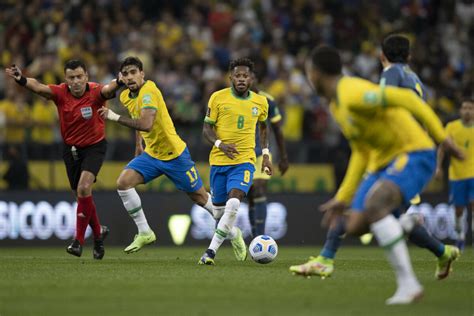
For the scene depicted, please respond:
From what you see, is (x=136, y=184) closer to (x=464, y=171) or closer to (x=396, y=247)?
(x=396, y=247)

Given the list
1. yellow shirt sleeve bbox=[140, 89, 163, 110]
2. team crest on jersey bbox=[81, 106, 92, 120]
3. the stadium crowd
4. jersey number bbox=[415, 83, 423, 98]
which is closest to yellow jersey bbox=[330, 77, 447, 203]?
jersey number bbox=[415, 83, 423, 98]

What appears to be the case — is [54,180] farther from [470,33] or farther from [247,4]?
[470,33]

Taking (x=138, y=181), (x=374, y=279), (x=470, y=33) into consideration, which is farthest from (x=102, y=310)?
(x=470, y=33)

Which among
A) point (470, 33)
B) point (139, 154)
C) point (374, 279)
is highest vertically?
point (470, 33)

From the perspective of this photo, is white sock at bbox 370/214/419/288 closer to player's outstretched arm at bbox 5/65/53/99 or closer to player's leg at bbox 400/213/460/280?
player's leg at bbox 400/213/460/280

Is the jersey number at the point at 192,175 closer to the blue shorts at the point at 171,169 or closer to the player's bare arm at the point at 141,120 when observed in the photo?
the blue shorts at the point at 171,169

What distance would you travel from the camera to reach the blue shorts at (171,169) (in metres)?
13.2

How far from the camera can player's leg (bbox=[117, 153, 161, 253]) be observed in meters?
13.1

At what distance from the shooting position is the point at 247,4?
2542cm

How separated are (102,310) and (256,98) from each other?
6.28 metres

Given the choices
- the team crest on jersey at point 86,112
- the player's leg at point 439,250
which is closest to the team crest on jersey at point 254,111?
the team crest on jersey at point 86,112

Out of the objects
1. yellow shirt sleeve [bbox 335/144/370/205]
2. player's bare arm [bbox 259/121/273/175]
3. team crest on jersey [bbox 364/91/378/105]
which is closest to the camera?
team crest on jersey [bbox 364/91/378/105]

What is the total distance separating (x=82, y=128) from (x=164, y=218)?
6463 mm

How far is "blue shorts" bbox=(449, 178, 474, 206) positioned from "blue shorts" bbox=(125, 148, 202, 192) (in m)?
5.83
